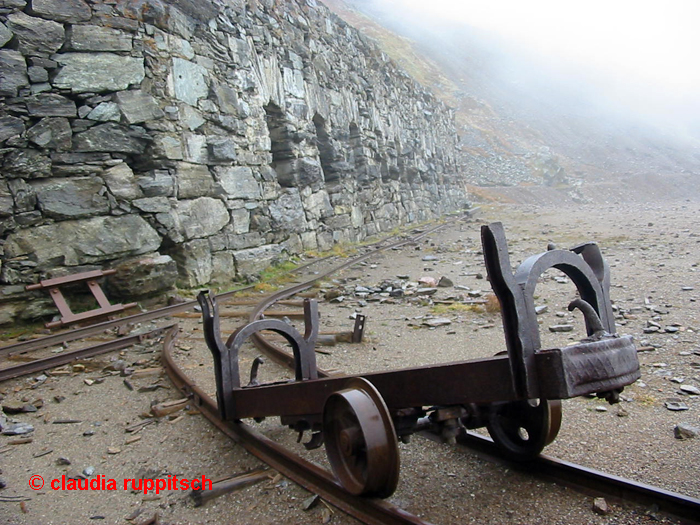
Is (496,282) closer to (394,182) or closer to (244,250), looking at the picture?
(244,250)

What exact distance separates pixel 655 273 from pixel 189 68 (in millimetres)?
9612

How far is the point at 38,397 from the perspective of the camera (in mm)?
4656

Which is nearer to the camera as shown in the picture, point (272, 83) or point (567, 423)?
point (567, 423)

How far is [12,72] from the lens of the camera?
24.0 ft

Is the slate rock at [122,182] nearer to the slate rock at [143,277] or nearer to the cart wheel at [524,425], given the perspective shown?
the slate rock at [143,277]

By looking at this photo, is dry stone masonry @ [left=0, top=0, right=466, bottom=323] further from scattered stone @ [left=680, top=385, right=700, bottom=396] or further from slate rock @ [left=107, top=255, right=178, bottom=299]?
scattered stone @ [left=680, top=385, right=700, bottom=396]

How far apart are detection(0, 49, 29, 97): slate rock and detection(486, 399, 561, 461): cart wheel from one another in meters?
8.00

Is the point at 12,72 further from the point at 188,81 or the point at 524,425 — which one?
the point at 524,425

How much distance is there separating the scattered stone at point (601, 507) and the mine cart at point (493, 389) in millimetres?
342

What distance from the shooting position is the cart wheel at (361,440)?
7.41 ft

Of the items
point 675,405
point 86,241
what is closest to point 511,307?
point 675,405

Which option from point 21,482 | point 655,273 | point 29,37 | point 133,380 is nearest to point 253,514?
point 21,482

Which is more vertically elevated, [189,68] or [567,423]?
[189,68]

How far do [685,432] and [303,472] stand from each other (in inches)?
92.7
